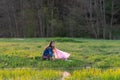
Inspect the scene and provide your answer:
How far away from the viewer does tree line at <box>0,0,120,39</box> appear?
221ft

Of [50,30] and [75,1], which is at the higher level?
[75,1]

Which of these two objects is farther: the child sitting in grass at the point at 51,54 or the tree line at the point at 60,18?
the tree line at the point at 60,18

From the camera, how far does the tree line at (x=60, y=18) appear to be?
67500 millimetres

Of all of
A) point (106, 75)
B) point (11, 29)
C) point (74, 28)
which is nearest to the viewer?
point (106, 75)

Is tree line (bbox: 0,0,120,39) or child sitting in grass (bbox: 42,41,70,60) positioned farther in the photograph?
tree line (bbox: 0,0,120,39)

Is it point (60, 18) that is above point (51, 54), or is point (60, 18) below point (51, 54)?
below

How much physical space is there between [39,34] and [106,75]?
2226 inches

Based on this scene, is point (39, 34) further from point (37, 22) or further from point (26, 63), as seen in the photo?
point (26, 63)

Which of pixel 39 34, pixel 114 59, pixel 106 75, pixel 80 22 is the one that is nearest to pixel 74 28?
pixel 80 22

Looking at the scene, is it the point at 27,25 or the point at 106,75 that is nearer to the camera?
the point at 106,75

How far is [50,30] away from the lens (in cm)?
6962

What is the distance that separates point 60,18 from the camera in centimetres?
7056

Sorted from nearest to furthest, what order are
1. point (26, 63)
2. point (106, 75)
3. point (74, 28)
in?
point (106, 75), point (26, 63), point (74, 28)

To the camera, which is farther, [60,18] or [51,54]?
[60,18]
